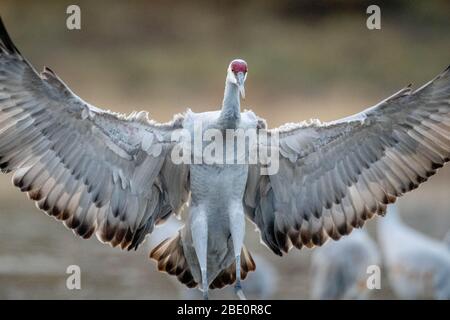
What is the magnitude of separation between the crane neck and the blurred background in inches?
261

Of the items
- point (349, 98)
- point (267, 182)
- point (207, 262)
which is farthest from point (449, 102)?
point (349, 98)

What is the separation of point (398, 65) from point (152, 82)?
3582mm

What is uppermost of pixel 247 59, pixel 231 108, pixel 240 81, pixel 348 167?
pixel 247 59

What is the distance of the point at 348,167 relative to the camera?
22.3 ft

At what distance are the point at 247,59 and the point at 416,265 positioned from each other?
6.25 m

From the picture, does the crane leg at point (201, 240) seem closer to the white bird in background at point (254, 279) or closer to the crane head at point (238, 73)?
the crane head at point (238, 73)

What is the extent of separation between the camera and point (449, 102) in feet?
21.7

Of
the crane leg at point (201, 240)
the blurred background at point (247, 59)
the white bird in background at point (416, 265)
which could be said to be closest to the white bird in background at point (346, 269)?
the white bird in background at point (416, 265)

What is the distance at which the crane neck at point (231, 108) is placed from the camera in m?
6.45

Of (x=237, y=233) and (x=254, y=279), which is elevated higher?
(x=237, y=233)

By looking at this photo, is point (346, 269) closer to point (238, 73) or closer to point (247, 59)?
point (238, 73)

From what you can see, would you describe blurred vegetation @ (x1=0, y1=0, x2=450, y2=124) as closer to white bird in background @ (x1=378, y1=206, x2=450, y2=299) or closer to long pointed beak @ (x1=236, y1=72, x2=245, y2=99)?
white bird in background @ (x1=378, y1=206, x2=450, y2=299)

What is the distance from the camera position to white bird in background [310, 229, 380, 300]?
10.2 metres

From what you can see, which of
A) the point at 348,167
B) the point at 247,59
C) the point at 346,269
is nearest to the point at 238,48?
the point at 247,59
